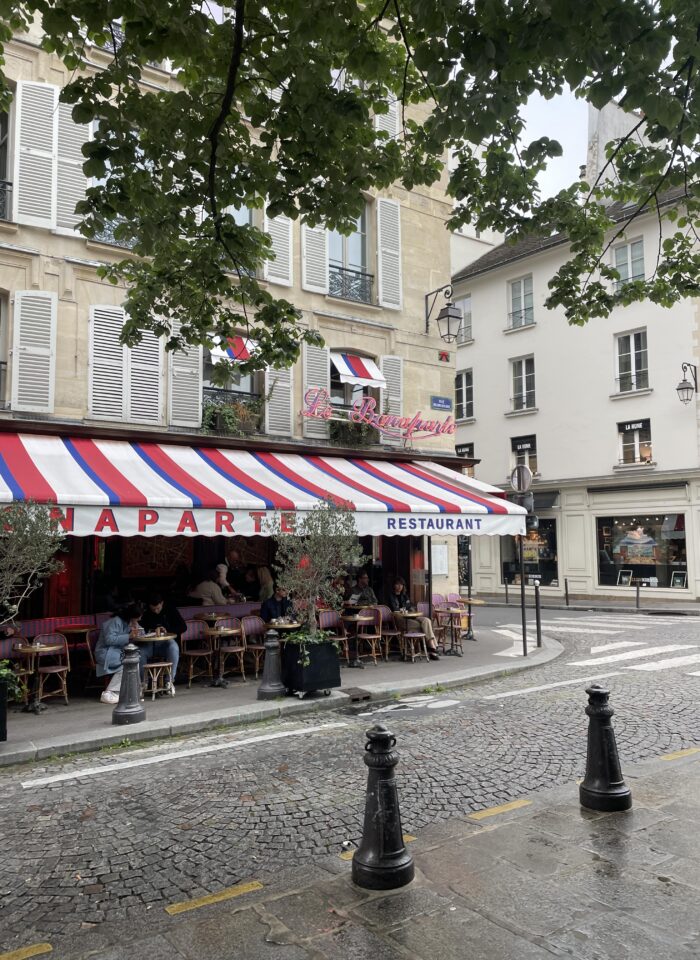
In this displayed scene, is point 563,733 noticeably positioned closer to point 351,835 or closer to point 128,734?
point 351,835

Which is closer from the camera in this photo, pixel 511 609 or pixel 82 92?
pixel 82 92

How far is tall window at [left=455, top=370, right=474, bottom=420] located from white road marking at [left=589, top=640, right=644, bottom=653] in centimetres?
1635

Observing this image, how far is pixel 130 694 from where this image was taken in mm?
7871

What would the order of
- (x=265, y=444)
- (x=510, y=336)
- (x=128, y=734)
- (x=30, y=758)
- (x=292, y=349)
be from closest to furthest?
(x=30, y=758)
(x=128, y=734)
(x=292, y=349)
(x=265, y=444)
(x=510, y=336)

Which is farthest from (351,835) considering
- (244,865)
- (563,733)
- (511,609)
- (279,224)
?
(511,609)

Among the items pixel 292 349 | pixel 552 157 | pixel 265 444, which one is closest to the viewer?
pixel 552 157

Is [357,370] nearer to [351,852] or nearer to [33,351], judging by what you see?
[33,351]

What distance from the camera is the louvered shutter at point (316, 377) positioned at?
13914mm

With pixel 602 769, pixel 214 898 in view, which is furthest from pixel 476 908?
pixel 602 769

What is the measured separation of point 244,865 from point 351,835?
782 mm

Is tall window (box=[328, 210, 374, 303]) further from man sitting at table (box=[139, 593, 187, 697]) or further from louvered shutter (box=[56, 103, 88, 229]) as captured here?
man sitting at table (box=[139, 593, 187, 697])

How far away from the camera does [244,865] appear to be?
4.15 meters

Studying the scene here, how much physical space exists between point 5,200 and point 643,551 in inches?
815

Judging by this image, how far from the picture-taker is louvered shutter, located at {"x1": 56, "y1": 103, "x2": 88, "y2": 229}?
11.4 metres
